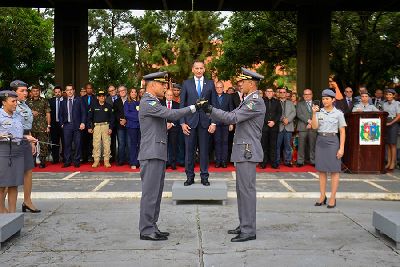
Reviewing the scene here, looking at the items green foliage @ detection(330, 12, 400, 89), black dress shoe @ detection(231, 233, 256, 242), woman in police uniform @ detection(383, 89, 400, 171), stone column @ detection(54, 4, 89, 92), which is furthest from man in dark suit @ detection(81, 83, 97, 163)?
green foliage @ detection(330, 12, 400, 89)

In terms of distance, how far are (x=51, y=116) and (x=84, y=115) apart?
3.40ft

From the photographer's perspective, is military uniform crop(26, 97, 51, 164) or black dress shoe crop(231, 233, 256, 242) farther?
military uniform crop(26, 97, 51, 164)

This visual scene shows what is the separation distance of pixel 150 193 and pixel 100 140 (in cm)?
676

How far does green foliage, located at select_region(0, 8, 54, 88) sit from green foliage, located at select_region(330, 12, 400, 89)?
14.5 meters

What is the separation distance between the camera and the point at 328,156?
312 inches

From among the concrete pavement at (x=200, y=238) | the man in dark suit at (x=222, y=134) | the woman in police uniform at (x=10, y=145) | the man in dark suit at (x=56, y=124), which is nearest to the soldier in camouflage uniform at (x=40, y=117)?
the man in dark suit at (x=56, y=124)

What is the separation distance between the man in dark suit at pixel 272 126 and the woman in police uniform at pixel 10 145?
6.94 meters

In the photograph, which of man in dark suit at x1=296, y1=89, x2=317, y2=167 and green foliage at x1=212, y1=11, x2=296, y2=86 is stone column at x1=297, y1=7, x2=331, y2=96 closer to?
man in dark suit at x1=296, y1=89, x2=317, y2=167

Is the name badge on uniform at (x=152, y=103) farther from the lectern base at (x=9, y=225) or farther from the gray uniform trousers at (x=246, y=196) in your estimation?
the lectern base at (x=9, y=225)

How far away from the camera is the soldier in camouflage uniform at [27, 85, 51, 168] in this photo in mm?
12234

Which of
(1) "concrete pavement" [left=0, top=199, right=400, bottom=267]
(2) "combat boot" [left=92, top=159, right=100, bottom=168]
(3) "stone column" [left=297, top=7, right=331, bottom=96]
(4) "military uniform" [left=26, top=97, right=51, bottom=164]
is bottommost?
(1) "concrete pavement" [left=0, top=199, right=400, bottom=267]

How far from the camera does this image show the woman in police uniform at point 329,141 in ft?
25.9

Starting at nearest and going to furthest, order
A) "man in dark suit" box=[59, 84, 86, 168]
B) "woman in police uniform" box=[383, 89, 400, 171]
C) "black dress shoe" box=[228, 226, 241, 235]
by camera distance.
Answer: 1. "black dress shoe" box=[228, 226, 241, 235]
2. "woman in police uniform" box=[383, 89, 400, 171]
3. "man in dark suit" box=[59, 84, 86, 168]

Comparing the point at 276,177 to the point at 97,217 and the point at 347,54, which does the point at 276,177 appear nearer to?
the point at 97,217
